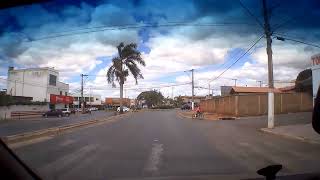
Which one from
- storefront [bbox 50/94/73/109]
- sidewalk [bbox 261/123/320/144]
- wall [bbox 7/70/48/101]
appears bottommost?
sidewalk [bbox 261/123/320/144]

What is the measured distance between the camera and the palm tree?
5.05 meters

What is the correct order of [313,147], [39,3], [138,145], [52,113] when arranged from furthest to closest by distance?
[52,113], [138,145], [313,147], [39,3]

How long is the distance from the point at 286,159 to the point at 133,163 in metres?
3.35

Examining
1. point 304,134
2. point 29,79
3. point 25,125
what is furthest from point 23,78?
point 25,125

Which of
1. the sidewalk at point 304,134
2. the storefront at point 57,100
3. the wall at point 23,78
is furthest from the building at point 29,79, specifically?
the storefront at point 57,100

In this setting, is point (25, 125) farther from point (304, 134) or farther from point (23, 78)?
point (23, 78)

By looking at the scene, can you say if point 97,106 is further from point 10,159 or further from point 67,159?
point 10,159

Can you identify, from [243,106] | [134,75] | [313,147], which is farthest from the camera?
[243,106]

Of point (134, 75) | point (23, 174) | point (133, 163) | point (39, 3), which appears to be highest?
point (39, 3)

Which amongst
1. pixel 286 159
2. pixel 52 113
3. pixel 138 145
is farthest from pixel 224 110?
pixel 286 159

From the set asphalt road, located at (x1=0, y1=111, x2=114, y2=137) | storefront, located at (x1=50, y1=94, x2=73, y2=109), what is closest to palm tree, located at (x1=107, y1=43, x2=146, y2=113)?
asphalt road, located at (x1=0, y1=111, x2=114, y2=137)

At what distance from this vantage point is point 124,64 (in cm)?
566

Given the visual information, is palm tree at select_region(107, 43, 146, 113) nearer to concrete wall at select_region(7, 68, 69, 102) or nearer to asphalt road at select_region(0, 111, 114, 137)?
concrete wall at select_region(7, 68, 69, 102)

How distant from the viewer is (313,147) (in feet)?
39.8
